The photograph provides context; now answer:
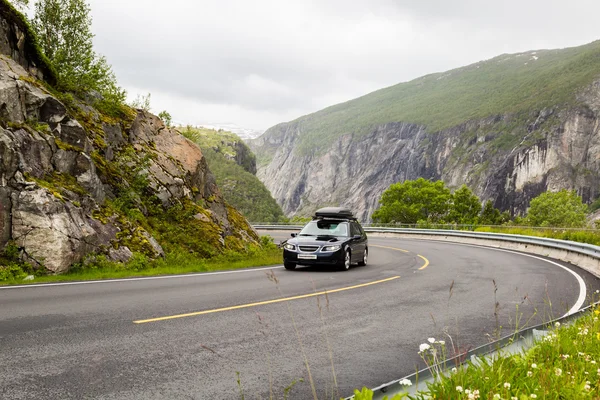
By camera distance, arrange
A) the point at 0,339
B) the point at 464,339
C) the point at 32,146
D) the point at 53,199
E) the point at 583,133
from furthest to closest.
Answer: the point at 583,133 → the point at 32,146 → the point at 53,199 → the point at 464,339 → the point at 0,339

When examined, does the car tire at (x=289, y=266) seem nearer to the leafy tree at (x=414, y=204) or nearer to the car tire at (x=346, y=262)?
the car tire at (x=346, y=262)

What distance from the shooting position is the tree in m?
97.5

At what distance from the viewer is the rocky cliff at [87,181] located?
11.8 meters

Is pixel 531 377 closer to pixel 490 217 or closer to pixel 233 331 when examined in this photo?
pixel 233 331

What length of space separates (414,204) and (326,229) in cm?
8341

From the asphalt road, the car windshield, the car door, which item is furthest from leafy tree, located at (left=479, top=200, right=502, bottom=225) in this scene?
the asphalt road

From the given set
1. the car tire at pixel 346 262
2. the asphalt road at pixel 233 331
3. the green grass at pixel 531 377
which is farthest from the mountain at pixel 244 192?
the green grass at pixel 531 377

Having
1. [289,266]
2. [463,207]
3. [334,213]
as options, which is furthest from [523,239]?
[463,207]

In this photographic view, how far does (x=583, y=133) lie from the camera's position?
149875 mm

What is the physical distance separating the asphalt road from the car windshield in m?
3.82

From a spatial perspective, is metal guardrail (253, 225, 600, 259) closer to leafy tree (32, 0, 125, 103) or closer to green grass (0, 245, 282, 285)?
green grass (0, 245, 282, 285)

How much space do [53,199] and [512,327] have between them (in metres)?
11.2

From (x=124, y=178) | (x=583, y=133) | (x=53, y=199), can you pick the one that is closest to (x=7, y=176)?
(x=53, y=199)

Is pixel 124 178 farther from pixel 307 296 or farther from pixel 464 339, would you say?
pixel 464 339
